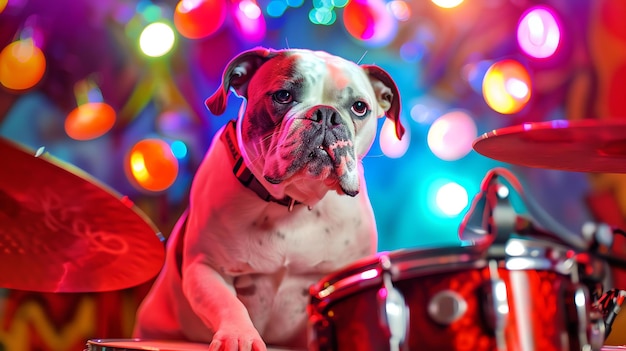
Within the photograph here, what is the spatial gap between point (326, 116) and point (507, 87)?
4.09 feet

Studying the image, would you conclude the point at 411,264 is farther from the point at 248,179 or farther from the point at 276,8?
the point at 276,8

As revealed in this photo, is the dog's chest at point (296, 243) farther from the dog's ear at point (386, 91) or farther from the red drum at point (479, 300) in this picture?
the red drum at point (479, 300)

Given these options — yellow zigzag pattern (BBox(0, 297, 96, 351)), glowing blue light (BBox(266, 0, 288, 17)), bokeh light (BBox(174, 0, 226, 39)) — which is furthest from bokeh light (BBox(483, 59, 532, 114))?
yellow zigzag pattern (BBox(0, 297, 96, 351))

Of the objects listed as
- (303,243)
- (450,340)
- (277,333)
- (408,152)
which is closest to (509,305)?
(450,340)

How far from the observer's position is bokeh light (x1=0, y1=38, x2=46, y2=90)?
7.56 ft

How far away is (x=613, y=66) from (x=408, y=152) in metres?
0.80

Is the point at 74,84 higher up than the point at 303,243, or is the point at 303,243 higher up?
the point at 74,84

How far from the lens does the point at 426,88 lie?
2391 mm

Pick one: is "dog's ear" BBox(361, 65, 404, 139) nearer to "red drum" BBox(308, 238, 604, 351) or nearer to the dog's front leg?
the dog's front leg

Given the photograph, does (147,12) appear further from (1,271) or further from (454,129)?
(1,271)

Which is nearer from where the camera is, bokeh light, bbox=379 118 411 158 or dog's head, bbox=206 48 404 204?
dog's head, bbox=206 48 404 204

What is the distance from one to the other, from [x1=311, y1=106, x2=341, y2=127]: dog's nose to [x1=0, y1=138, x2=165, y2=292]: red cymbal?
1.55ft

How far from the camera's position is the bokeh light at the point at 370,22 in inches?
95.3

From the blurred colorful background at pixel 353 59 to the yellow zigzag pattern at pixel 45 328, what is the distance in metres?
0.02
